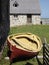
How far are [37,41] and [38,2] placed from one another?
3488 cm

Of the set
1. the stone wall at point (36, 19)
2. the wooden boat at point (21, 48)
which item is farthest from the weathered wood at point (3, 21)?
the stone wall at point (36, 19)

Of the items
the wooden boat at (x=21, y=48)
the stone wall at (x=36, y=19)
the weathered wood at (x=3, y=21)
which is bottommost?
the stone wall at (x=36, y=19)

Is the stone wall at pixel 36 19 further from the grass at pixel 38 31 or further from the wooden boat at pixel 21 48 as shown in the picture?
the wooden boat at pixel 21 48

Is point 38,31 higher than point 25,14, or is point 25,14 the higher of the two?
point 25,14

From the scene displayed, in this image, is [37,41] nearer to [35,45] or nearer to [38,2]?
[35,45]

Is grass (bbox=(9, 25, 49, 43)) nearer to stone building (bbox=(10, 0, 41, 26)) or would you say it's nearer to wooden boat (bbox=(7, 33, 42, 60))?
wooden boat (bbox=(7, 33, 42, 60))

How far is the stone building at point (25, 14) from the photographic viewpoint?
160ft

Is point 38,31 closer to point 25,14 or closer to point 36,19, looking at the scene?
point 36,19

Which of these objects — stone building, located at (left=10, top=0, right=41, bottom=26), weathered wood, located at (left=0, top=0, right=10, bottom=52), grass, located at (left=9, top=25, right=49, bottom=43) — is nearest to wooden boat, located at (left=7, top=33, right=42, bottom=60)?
weathered wood, located at (left=0, top=0, right=10, bottom=52)

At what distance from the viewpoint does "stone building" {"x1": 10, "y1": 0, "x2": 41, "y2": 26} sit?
160 ft

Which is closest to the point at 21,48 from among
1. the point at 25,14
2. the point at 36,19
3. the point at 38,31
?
the point at 38,31

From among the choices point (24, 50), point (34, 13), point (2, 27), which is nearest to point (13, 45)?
point (24, 50)

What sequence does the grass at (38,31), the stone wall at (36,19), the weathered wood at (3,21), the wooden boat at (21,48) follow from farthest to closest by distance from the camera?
the stone wall at (36,19) < the grass at (38,31) < the weathered wood at (3,21) < the wooden boat at (21,48)

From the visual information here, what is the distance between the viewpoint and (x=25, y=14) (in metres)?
49.1
